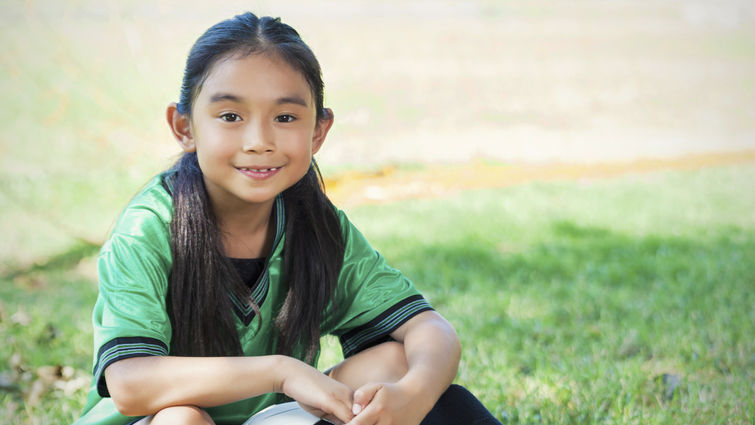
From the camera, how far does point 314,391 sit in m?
1.65

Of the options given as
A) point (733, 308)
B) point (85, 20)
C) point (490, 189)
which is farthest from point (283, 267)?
point (85, 20)

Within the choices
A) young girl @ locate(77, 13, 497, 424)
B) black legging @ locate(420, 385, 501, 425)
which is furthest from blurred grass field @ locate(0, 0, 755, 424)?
young girl @ locate(77, 13, 497, 424)

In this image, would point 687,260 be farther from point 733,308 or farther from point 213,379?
point 213,379

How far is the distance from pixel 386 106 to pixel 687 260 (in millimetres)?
6336

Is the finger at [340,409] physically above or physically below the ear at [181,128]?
below

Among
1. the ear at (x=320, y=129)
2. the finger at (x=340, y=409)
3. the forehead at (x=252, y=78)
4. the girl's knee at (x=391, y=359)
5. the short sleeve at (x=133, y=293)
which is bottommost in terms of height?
the girl's knee at (x=391, y=359)

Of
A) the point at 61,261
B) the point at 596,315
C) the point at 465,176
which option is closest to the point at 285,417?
the point at 596,315

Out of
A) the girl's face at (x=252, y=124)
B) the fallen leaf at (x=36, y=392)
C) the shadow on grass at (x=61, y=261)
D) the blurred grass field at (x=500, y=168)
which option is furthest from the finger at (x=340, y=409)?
the shadow on grass at (x=61, y=261)

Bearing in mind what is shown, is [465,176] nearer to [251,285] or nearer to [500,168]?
[500,168]

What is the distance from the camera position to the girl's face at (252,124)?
70.0 inches

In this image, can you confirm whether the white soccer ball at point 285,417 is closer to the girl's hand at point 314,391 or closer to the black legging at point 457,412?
the girl's hand at point 314,391

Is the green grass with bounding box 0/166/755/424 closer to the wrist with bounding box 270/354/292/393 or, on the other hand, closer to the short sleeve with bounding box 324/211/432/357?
the short sleeve with bounding box 324/211/432/357

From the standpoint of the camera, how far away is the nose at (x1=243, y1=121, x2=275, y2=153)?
1766mm

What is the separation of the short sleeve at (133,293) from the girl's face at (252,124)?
19 centimetres
